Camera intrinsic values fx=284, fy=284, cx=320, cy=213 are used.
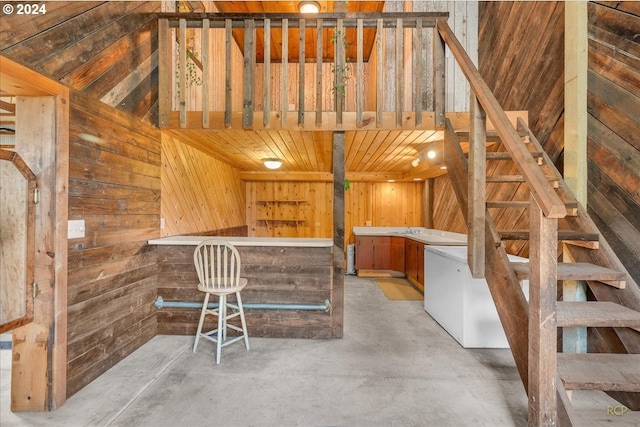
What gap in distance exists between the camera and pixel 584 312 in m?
1.61

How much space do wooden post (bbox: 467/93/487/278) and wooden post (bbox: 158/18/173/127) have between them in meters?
2.78

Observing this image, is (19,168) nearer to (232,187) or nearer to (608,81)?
(232,187)

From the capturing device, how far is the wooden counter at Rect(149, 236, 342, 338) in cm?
295

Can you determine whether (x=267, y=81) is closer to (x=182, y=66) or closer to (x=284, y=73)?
(x=284, y=73)

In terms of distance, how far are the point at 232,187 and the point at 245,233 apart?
1261 mm

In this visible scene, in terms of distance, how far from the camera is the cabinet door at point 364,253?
18.9ft

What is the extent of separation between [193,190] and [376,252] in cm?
363

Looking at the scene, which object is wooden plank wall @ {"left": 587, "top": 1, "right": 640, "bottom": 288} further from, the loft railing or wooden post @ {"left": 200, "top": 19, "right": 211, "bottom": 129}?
wooden post @ {"left": 200, "top": 19, "right": 211, "bottom": 129}

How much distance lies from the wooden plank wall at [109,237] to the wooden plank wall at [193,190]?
0.68ft

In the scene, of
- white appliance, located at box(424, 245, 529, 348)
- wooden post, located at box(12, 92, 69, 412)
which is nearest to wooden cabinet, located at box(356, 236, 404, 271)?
white appliance, located at box(424, 245, 529, 348)

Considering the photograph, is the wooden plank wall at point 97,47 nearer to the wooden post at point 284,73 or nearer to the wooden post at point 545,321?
the wooden post at point 284,73

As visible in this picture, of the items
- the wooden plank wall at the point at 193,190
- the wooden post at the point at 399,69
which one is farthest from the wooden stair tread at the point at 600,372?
the wooden plank wall at the point at 193,190

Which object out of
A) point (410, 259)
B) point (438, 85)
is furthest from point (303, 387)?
point (410, 259)

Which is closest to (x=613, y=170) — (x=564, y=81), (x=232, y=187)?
(x=564, y=81)
